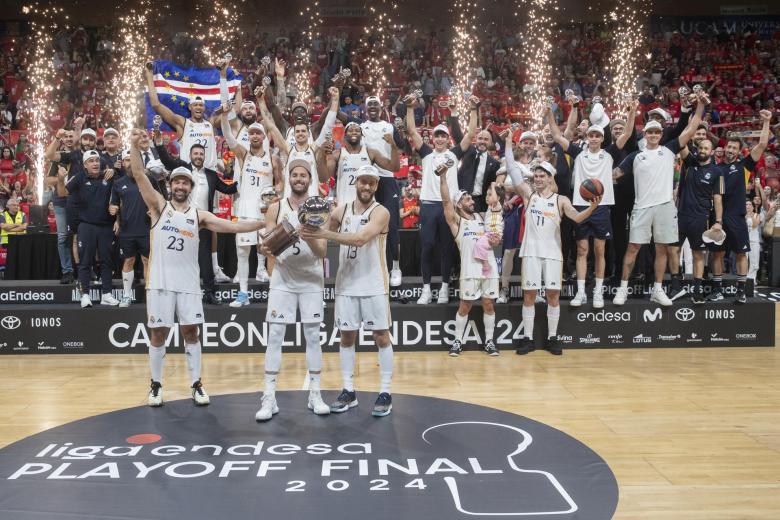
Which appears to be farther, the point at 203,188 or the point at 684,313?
the point at 684,313

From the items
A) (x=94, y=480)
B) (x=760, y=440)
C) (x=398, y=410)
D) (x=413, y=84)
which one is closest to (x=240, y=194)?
(x=398, y=410)

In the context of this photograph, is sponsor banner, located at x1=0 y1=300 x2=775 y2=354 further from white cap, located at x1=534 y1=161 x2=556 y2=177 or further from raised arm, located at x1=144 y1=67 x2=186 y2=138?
raised arm, located at x1=144 y1=67 x2=186 y2=138

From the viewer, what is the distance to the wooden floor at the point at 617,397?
4.74 m

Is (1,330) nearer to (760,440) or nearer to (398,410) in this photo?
(398,410)

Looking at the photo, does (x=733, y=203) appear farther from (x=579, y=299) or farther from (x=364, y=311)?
(x=364, y=311)

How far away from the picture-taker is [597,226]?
8.98 metres

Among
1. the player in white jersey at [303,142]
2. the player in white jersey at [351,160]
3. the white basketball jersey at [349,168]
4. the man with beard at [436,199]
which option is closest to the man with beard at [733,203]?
the man with beard at [436,199]

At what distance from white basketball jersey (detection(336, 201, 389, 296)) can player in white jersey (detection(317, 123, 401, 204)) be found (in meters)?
2.39

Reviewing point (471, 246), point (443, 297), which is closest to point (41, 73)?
point (443, 297)

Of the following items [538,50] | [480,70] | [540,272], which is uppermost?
[538,50]

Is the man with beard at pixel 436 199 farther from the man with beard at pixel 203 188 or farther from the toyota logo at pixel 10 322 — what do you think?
the toyota logo at pixel 10 322

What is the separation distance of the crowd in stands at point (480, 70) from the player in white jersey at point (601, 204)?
30.9 ft

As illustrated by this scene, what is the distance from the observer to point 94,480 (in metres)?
4.68

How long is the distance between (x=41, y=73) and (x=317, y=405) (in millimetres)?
19064
